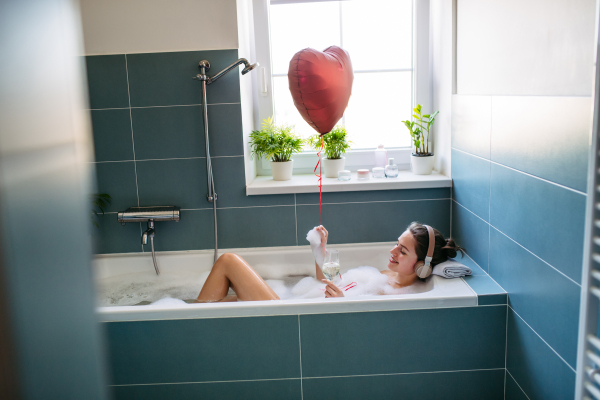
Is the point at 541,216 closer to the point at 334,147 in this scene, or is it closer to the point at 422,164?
the point at 422,164

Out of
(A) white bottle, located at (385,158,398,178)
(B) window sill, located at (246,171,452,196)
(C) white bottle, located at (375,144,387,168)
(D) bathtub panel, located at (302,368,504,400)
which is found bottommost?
(D) bathtub panel, located at (302,368,504,400)

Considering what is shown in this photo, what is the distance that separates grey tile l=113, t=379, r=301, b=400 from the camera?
1.90 meters

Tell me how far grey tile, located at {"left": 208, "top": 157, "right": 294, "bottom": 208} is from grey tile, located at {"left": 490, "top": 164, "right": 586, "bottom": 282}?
1.12 meters

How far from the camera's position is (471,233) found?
2.27m

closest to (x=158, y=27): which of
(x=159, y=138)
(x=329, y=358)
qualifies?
(x=159, y=138)

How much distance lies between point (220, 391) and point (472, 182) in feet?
4.68

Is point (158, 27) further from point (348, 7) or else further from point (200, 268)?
point (200, 268)

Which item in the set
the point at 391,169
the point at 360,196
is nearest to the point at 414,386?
the point at 360,196

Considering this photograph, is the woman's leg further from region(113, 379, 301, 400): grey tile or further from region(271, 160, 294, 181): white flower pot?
region(271, 160, 294, 181): white flower pot

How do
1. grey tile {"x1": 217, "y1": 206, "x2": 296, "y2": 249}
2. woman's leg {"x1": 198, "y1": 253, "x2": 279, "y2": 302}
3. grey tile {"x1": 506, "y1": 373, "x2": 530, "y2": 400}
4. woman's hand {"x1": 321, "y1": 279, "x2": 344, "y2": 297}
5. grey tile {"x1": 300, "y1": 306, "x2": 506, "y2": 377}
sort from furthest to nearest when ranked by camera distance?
1. grey tile {"x1": 217, "y1": 206, "x2": 296, "y2": 249}
2. woman's leg {"x1": 198, "y1": 253, "x2": 279, "y2": 302}
3. woman's hand {"x1": 321, "y1": 279, "x2": 344, "y2": 297}
4. grey tile {"x1": 300, "y1": 306, "x2": 506, "y2": 377}
5. grey tile {"x1": 506, "y1": 373, "x2": 530, "y2": 400}

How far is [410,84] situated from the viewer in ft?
9.48

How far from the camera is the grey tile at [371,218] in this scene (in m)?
2.62

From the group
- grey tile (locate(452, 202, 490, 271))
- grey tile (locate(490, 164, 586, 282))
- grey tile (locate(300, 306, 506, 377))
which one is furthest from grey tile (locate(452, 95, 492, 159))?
grey tile (locate(300, 306, 506, 377))

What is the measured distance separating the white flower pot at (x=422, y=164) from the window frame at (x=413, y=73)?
23 cm
